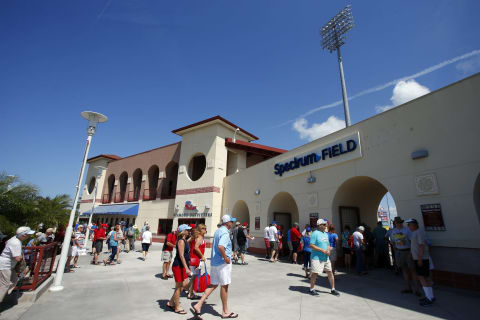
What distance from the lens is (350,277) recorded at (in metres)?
7.97

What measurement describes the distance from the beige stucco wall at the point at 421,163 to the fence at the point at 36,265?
30.5 feet

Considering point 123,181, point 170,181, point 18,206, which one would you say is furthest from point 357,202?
point 123,181

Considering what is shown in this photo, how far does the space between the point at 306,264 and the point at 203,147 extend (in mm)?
12860

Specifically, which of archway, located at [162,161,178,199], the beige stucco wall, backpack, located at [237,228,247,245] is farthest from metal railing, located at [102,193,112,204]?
the beige stucco wall

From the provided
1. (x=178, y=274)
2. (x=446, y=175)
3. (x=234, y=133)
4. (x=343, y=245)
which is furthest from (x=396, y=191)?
(x=234, y=133)

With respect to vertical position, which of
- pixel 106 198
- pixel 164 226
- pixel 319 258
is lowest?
pixel 319 258

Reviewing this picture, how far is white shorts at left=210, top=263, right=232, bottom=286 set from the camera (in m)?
4.29

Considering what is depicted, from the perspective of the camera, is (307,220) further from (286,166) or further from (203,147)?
(203,147)

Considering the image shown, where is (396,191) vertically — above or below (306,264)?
above

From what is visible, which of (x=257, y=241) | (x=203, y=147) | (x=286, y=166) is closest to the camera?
(x=286, y=166)

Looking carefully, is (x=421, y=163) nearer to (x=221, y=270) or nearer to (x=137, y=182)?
(x=221, y=270)

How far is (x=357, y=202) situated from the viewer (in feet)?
36.4

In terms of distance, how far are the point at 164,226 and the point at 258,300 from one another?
55.6 feet

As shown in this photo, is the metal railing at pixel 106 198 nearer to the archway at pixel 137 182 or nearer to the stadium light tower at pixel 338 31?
the archway at pixel 137 182
